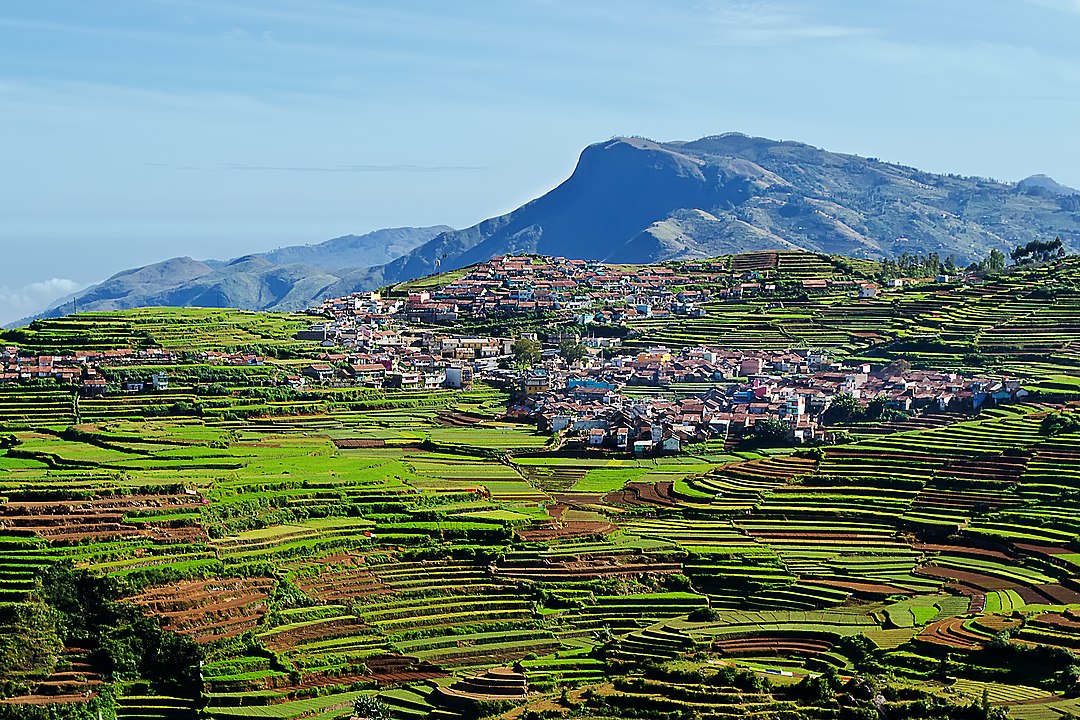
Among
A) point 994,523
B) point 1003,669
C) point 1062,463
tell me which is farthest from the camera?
point 1062,463

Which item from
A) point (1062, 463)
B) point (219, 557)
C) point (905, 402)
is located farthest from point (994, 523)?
point (219, 557)

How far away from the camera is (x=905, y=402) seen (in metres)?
46.8

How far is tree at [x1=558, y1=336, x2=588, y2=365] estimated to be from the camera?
5928 cm

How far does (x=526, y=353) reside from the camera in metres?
59.2

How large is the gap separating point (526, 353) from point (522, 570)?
28821 mm

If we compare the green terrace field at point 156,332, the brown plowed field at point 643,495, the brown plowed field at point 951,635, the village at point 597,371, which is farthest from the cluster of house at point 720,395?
the brown plowed field at point 951,635

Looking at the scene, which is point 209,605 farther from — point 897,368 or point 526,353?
point 526,353

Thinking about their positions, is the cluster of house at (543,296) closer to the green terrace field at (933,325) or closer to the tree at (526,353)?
the green terrace field at (933,325)

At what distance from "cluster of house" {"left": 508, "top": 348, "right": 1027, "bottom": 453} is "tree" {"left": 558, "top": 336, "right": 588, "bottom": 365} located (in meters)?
1.88

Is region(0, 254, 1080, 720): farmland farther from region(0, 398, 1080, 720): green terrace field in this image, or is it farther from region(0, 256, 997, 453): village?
region(0, 256, 997, 453): village

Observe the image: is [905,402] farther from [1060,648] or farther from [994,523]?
[1060,648]

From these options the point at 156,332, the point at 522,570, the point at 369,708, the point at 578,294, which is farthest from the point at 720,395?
the point at 369,708

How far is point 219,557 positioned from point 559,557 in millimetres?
6833

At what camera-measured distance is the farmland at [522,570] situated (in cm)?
2538
